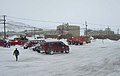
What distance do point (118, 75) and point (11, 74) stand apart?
6.76 m

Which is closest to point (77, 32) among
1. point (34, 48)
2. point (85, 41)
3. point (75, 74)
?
point (85, 41)

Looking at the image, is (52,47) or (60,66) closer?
(60,66)

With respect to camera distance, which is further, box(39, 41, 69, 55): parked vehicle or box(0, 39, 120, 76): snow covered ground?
box(39, 41, 69, 55): parked vehicle

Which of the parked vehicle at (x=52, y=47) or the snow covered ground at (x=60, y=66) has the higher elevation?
the parked vehicle at (x=52, y=47)

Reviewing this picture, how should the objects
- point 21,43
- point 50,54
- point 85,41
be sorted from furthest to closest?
point 85,41 → point 21,43 → point 50,54

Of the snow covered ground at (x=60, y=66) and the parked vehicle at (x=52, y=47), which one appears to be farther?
the parked vehicle at (x=52, y=47)

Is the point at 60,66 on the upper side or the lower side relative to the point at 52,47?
lower

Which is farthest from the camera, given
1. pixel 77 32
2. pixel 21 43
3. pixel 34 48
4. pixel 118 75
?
pixel 77 32

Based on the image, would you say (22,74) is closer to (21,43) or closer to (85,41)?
(21,43)

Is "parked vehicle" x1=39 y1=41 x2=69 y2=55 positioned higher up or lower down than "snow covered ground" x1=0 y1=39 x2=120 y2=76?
higher up

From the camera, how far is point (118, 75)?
15.6 meters

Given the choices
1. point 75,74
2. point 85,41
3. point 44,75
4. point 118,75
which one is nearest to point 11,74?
point 44,75

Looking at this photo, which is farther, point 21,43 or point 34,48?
point 21,43

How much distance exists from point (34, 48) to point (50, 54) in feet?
19.2
